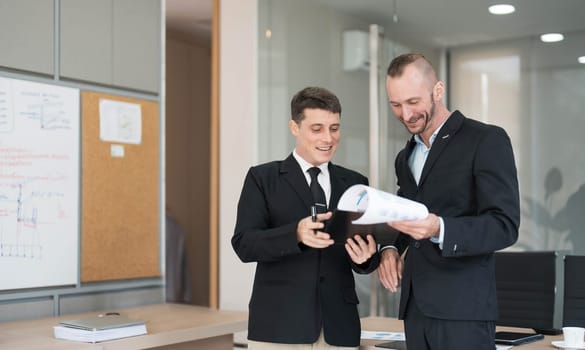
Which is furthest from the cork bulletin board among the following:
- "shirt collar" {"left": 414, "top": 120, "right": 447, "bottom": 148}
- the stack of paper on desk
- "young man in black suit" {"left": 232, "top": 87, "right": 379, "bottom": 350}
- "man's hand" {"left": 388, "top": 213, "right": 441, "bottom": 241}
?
"man's hand" {"left": 388, "top": 213, "right": 441, "bottom": 241}

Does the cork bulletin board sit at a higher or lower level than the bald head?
lower

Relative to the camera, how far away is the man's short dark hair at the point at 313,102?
2.45m

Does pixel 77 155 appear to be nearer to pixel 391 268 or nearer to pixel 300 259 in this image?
pixel 300 259

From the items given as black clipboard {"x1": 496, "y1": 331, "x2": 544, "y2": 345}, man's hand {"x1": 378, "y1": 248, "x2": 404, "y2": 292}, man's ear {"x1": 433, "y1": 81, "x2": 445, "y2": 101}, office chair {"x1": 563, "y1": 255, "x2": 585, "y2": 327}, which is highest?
man's ear {"x1": 433, "y1": 81, "x2": 445, "y2": 101}

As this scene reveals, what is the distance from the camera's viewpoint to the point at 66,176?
3609mm

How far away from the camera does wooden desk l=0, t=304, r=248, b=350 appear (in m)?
2.72

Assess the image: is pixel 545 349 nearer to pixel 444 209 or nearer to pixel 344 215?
pixel 444 209

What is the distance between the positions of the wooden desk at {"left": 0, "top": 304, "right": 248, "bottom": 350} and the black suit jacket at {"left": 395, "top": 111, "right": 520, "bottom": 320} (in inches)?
48.5

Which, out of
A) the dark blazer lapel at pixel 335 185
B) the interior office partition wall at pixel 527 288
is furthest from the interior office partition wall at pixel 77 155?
the interior office partition wall at pixel 527 288

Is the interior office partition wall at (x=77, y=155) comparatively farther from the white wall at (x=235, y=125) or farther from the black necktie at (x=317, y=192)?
the black necktie at (x=317, y=192)

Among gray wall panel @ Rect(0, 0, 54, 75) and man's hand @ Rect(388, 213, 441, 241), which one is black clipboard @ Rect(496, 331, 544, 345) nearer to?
man's hand @ Rect(388, 213, 441, 241)

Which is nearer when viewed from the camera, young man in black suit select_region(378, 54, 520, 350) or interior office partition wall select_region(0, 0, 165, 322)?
young man in black suit select_region(378, 54, 520, 350)

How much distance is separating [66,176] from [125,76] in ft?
2.21

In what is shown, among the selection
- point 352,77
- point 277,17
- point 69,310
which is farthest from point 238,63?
point 69,310
